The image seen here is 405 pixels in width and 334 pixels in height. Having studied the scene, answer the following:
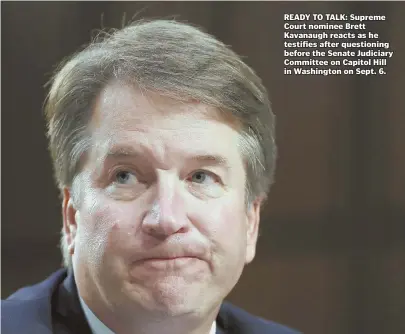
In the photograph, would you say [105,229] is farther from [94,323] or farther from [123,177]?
[94,323]

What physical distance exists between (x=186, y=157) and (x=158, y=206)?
0.12 meters

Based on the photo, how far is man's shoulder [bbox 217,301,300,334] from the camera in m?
1.69

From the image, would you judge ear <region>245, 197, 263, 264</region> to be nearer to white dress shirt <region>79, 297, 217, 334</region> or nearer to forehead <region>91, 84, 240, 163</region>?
forehead <region>91, 84, 240, 163</region>

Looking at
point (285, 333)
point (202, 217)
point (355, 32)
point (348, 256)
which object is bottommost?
point (285, 333)

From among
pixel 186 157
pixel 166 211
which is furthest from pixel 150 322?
pixel 186 157

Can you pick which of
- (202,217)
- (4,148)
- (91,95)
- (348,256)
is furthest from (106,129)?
(348,256)

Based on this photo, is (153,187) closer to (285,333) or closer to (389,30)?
(285,333)

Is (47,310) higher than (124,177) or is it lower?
lower

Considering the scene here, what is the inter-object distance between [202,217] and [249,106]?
0.96ft

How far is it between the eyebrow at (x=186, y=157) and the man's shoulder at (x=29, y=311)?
38 cm

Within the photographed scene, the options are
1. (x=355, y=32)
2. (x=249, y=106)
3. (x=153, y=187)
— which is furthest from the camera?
(x=355, y=32)

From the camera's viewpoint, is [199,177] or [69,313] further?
[69,313]

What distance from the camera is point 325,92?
1.75m

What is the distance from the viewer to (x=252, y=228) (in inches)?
62.9
